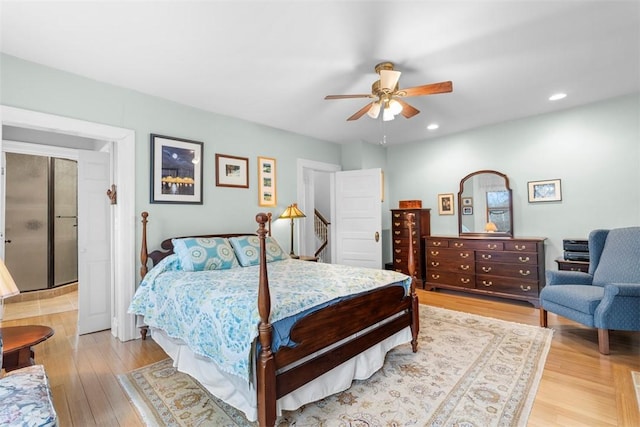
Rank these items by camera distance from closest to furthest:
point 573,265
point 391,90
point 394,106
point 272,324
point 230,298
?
point 272,324, point 230,298, point 391,90, point 394,106, point 573,265

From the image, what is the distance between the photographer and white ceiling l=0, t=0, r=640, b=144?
2.05 metres

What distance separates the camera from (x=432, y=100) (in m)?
3.68

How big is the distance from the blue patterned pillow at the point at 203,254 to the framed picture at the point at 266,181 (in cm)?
130

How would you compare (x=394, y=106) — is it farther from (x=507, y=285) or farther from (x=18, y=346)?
(x=18, y=346)

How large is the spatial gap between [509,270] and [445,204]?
4.92 feet

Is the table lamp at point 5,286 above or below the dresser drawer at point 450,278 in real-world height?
above

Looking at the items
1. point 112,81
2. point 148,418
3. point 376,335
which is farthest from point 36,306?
point 376,335

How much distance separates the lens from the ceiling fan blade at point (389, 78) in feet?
8.16

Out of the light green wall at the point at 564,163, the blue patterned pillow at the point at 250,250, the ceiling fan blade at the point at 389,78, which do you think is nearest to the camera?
the ceiling fan blade at the point at 389,78

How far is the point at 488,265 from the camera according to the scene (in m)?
4.38

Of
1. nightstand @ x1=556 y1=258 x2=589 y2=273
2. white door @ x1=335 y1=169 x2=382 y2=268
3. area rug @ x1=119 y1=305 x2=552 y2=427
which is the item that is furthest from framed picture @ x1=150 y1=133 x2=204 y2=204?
nightstand @ x1=556 y1=258 x2=589 y2=273

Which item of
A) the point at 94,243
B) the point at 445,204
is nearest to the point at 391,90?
the point at 445,204

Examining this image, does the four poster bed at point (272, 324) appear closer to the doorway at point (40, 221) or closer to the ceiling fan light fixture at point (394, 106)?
the ceiling fan light fixture at point (394, 106)

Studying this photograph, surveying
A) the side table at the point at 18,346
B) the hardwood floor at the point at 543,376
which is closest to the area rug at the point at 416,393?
the hardwood floor at the point at 543,376
